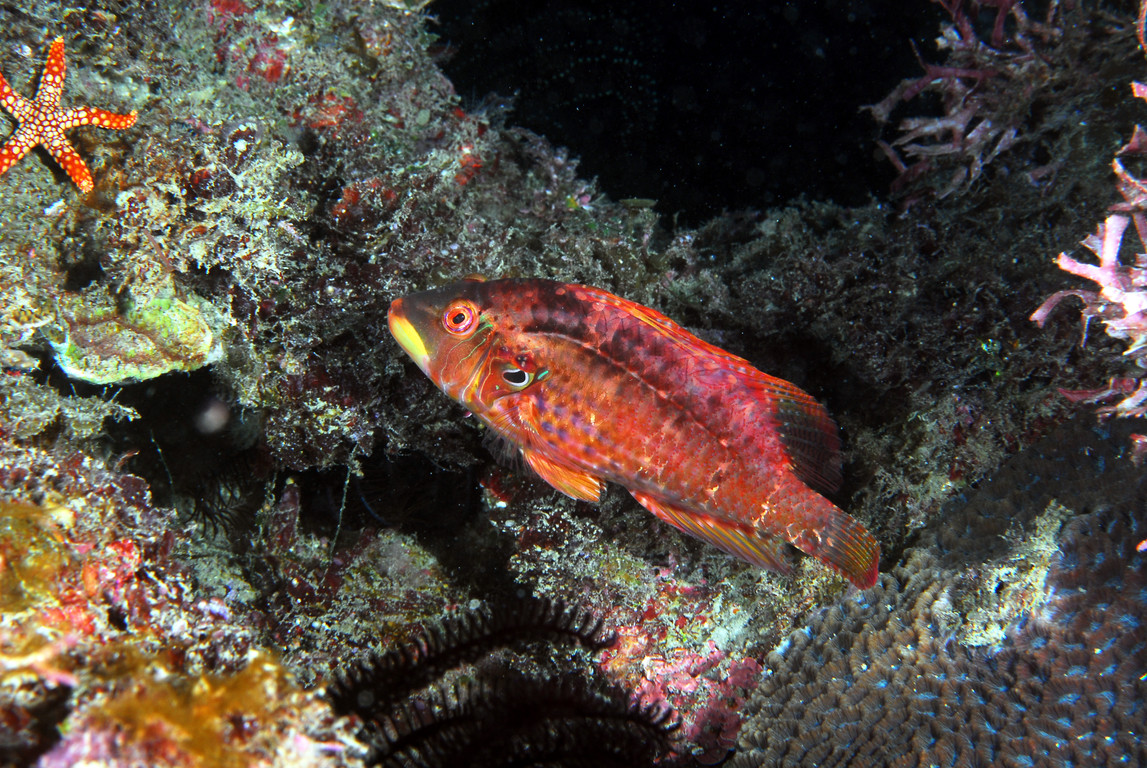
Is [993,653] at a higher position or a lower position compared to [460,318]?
lower

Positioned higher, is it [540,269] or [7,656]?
[540,269]

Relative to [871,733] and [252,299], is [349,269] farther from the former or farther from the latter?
[871,733]

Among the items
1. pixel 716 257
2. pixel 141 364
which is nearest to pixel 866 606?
pixel 716 257

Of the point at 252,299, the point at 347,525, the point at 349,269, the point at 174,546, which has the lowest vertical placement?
the point at 347,525

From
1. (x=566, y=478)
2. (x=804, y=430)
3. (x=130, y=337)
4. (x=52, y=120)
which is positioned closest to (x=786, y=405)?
(x=804, y=430)

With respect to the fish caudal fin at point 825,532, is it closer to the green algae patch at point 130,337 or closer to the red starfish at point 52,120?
the green algae patch at point 130,337

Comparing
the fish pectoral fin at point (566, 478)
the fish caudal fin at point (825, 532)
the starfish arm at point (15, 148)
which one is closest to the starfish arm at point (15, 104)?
the starfish arm at point (15, 148)

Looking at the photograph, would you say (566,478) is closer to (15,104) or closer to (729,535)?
(729,535)
